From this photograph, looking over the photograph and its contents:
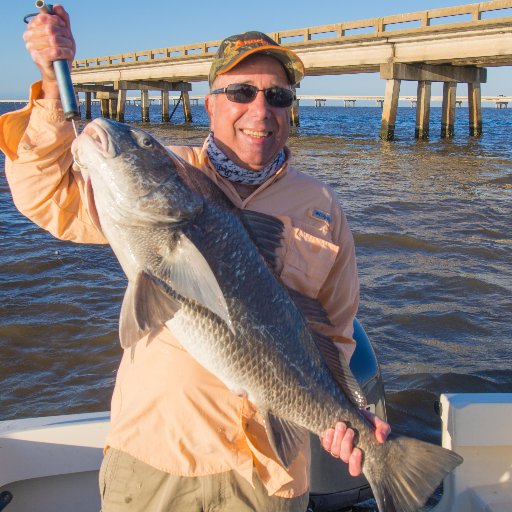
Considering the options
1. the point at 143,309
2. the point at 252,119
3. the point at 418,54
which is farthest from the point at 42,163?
the point at 418,54

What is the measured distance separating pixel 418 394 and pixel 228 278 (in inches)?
149

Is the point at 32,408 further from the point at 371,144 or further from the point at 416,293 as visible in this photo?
the point at 371,144

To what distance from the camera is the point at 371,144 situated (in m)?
29.1

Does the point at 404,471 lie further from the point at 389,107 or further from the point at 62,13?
the point at 389,107

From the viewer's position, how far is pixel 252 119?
287cm

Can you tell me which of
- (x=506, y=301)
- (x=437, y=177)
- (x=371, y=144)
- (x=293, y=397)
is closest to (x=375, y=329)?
(x=506, y=301)

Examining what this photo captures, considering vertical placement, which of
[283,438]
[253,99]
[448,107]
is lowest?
[448,107]

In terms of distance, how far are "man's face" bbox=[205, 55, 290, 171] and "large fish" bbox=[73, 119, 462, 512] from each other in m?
0.26

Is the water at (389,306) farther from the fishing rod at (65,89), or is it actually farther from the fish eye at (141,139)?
the fishing rod at (65,89)

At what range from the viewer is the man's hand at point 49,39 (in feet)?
8.02

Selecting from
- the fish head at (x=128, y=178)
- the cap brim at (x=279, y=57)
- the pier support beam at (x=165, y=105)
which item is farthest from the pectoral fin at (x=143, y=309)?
the pier support beam at (x=165, y=105)

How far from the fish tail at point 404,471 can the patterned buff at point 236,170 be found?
1.40m

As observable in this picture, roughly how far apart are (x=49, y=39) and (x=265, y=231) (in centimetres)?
123

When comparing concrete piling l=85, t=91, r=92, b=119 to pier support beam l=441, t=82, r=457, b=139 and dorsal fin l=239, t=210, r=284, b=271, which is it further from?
dorsal fin l=239, t=210, r=284, b=271
